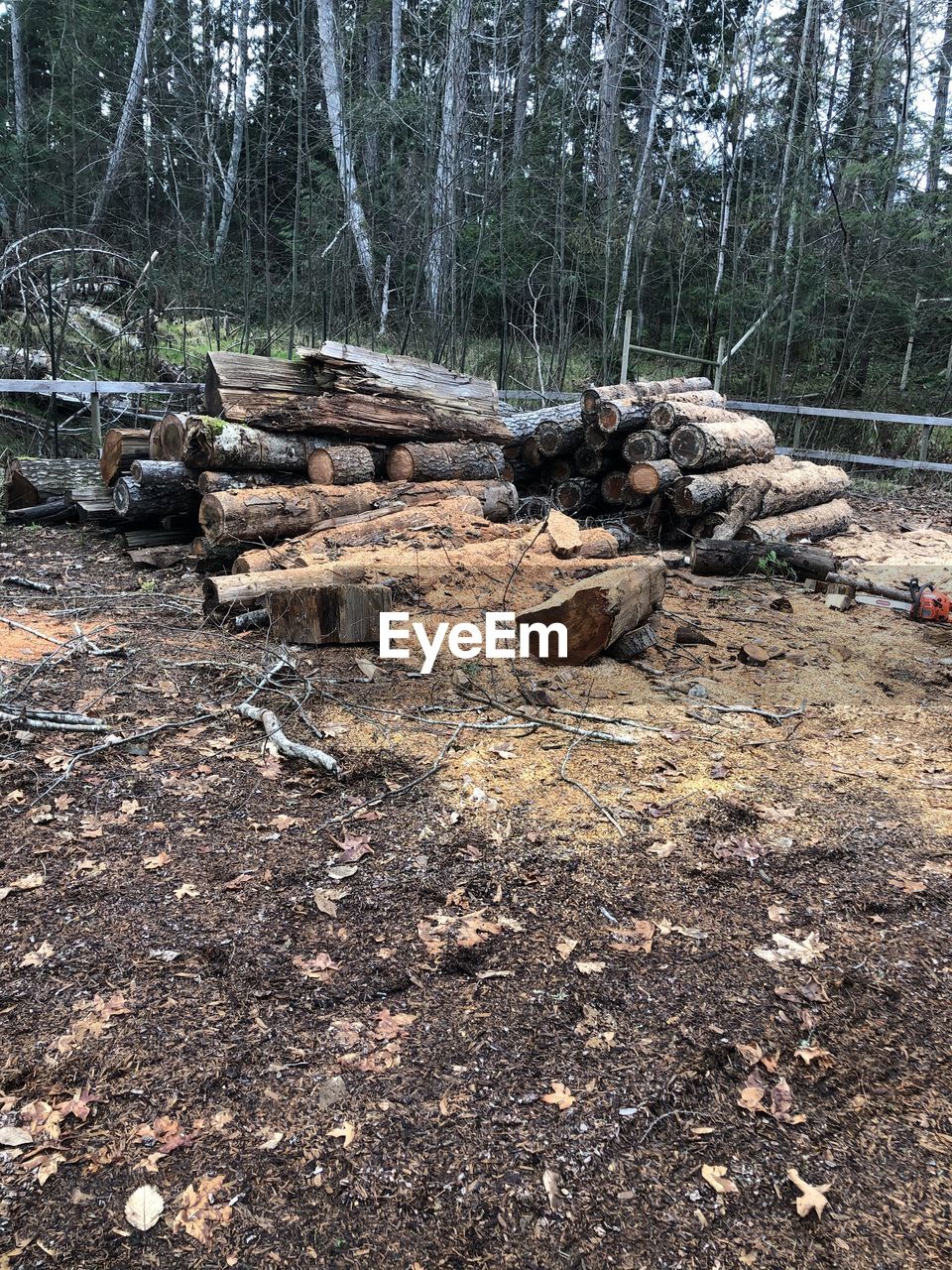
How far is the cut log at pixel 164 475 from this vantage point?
24.6ft

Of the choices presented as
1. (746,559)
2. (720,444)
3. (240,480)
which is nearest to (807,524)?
(720,444)

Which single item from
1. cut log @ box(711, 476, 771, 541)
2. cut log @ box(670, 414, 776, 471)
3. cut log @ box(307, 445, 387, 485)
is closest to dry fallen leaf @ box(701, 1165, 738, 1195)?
cut log @ box(307, 445, 387, 485)

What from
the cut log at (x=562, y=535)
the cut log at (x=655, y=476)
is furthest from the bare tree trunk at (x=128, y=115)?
the cut log at (x=562, y=535)

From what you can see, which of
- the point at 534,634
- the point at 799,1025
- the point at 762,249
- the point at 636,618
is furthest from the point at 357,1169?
the point at 762,249

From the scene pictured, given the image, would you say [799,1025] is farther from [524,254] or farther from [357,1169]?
[524,254]

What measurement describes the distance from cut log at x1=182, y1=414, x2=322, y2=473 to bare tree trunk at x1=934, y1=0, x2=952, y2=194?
13.9 meters

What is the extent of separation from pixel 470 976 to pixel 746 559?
253 inches

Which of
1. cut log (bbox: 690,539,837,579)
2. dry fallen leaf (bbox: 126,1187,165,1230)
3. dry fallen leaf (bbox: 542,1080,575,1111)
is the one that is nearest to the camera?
dry fallen leaf (bbox: 126,1187,165,1230)

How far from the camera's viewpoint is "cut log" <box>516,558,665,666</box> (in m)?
5.26

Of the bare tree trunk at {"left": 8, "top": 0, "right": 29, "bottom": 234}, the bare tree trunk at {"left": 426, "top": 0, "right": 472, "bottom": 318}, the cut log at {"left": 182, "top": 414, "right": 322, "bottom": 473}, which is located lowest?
the cut log at {"left": 182, "top": 414, "right": 322, "bottom": 473}

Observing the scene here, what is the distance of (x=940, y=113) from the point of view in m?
17.5

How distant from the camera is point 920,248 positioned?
14.6 metres

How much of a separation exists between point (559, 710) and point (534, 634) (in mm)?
843

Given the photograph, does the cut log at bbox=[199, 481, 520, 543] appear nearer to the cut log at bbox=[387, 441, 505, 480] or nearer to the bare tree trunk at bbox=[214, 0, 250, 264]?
the cut log at bbox=[387, 441, 505, 480]
